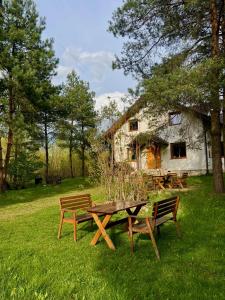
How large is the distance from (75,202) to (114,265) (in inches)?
111

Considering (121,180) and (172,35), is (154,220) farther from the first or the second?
(172,35)

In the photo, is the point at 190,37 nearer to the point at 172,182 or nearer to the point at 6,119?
the point at 172,182

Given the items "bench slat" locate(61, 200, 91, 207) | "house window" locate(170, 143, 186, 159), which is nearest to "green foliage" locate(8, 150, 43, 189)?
"house window" locate(170, 143, 186, 159)

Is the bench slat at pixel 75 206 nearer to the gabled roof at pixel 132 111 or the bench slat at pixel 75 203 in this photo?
the bench slat at pixel 75 203

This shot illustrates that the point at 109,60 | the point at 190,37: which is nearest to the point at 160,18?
the point at 190,37

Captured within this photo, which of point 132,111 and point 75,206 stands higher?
point 132,111

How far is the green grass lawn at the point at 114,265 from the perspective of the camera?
11.5ft

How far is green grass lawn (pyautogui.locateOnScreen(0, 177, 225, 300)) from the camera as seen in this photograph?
351cm

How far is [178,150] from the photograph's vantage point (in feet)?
71.4

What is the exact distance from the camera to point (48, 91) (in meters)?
17.7

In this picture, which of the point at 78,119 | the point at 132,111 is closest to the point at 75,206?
the point at 132,111

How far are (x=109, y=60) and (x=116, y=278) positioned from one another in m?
8.96

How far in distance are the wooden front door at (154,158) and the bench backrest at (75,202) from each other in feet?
50.9

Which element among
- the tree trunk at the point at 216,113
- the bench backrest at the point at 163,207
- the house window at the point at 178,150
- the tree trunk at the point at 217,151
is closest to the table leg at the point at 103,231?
the bench backrest at the point at 163,207
